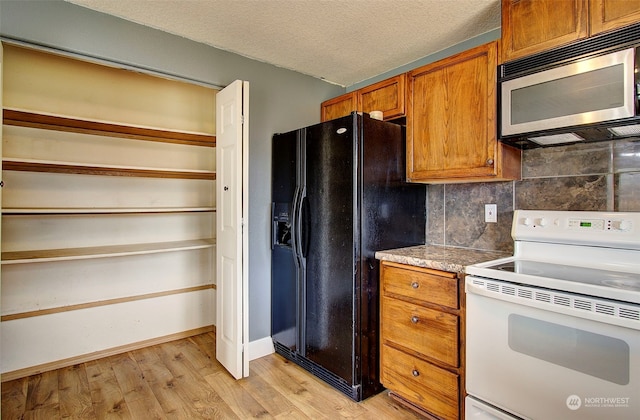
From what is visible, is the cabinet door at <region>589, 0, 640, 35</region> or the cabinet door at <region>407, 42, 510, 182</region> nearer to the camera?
the cabinet door at <region>589, 0, 640, 35</region>

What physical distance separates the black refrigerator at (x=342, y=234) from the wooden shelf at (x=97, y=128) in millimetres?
977

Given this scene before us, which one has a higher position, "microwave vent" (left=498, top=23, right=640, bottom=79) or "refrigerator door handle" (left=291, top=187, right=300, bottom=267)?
"microwave vent" (left=498, top=23, right=640, bottom=79)

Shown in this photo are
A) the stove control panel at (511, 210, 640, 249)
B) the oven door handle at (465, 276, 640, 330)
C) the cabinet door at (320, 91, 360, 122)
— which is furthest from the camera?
the cabinet door at (320, 91, 360, 122)

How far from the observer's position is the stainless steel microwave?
141 cm

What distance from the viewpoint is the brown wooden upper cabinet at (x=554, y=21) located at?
1451 millimetres

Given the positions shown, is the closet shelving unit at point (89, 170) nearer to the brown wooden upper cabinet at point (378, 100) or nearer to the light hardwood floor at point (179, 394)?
the light hardwood floor at point (179, 394)

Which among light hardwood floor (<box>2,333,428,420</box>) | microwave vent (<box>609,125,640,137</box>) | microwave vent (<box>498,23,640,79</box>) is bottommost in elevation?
light hardwood floor (<box>2,333,428,420</box>)

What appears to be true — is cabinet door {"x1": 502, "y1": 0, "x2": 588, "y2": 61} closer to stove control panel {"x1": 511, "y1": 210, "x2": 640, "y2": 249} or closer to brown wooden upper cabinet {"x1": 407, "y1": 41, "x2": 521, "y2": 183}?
brown wooden upper cabinet {"x1": 407, "y1": 41, "x2": 521, "y2": 183}

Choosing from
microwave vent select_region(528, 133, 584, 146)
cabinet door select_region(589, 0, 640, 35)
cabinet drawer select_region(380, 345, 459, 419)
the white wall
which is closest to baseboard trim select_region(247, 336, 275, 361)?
the white wall

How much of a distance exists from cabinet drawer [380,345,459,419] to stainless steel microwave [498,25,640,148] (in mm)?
1344

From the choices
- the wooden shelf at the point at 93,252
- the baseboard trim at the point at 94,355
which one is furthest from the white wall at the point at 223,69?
the baseboard trim at the point at 94,355

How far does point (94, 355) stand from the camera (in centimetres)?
264

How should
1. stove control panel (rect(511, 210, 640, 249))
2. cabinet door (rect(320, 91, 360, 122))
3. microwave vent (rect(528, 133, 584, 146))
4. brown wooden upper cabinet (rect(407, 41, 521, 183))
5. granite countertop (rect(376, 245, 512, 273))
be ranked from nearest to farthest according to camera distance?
stove control panel (rect(511, 210, 640, 249)) < microwave vent (rect(528, 133, 584, 146)) < granite countertop (rect(376, 245, 512, 273)) < brown wooden upper cabinet (rect(407, 41, 521, 183)) < cabinet door (rect(320, 91, 360, 122))

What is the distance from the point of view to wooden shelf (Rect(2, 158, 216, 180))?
2.21m
